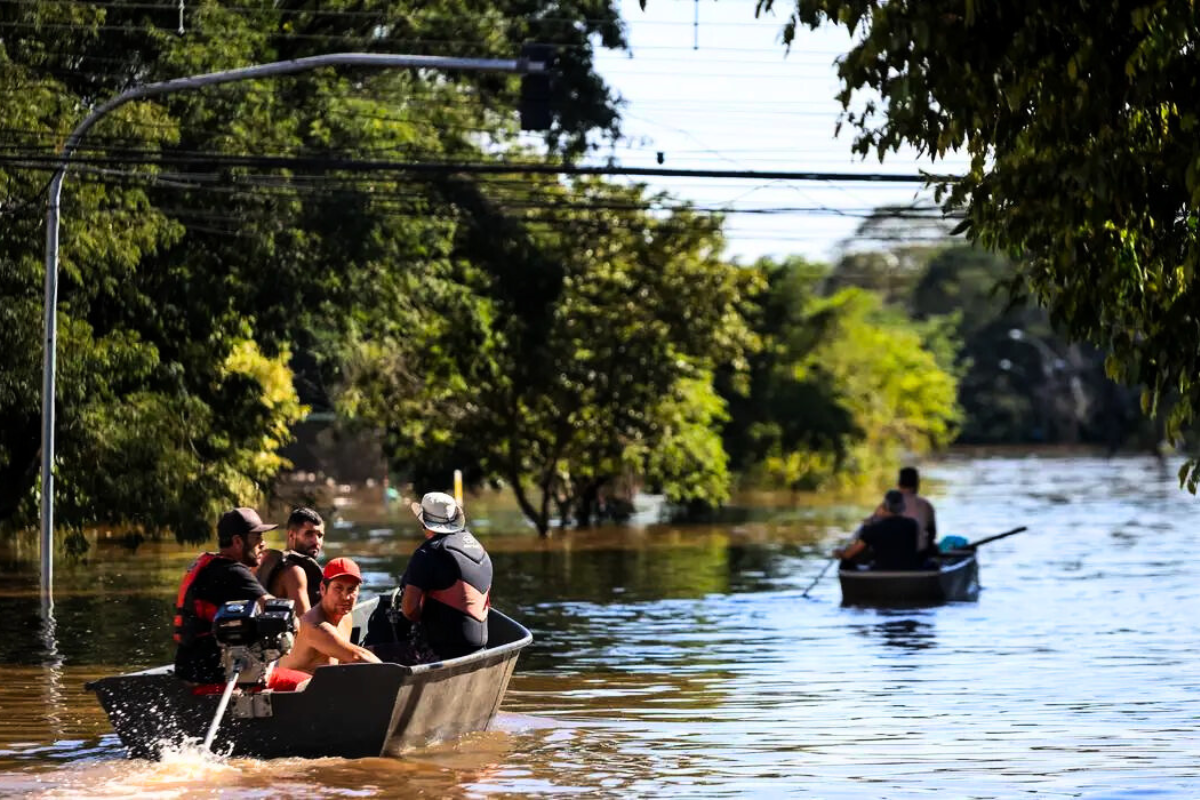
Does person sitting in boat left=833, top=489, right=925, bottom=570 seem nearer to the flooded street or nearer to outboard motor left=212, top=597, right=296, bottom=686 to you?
the flooded street

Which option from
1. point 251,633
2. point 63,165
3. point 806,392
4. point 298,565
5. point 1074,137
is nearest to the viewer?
point 1074,137

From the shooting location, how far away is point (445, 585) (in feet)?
48.7

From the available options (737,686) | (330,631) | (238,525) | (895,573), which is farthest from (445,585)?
(895,573)

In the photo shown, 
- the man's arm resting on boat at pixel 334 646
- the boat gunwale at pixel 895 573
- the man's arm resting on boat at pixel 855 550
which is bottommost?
the boat gunwale at pixel 895 573

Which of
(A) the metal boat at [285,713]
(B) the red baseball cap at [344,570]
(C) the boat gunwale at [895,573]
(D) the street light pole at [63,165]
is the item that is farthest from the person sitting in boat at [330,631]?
(C) the boat gunwale at [895,573]

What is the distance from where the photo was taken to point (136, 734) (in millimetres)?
13531

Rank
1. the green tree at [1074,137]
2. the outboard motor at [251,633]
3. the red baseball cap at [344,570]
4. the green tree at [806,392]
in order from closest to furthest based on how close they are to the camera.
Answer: the green tree at [1074,137] < the outboard motor at [251,633] < the red baseball cap at [344,570] < the green tree at [806,392]

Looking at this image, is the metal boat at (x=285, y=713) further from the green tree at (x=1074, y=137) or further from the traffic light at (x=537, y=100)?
the traffic light at (x=537, y=100)

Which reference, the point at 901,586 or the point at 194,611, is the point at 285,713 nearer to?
the point at 194,611

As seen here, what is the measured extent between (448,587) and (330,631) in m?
1.05

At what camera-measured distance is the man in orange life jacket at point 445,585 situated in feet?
48.4

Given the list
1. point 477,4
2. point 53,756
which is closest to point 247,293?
point 477,4

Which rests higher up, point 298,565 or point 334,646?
point 298,565

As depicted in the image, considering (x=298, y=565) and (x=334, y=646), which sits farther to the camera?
(x=298, y=565)
